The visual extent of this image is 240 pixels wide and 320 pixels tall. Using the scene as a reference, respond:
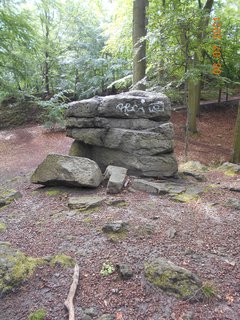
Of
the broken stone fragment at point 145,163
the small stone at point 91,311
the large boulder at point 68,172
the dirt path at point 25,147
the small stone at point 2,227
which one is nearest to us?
the small stone at point 91,311

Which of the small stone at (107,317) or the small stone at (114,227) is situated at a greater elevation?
the small stone at (114,227)

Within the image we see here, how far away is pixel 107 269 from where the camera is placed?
292 cm

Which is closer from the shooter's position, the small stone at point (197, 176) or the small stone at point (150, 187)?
the small stone at point (150, 187)

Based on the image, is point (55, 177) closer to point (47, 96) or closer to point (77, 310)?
point (77, 310)

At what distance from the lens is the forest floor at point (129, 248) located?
248 cm

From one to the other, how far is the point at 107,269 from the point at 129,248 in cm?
41

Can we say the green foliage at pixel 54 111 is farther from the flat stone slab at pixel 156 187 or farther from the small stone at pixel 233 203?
the small stone at pixel 233 203

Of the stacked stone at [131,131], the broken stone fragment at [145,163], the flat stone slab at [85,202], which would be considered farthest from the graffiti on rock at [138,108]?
the flat stone slab at [85,202]

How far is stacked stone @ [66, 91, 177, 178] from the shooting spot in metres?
5.53

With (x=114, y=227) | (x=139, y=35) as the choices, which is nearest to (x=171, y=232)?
(x=114, y=227)

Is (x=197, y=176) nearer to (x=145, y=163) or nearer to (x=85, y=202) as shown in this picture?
(x=145, y=163)

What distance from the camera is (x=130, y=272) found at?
2807 mm

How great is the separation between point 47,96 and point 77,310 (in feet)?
52.3

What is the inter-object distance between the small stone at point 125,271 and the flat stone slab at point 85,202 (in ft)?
5.02
